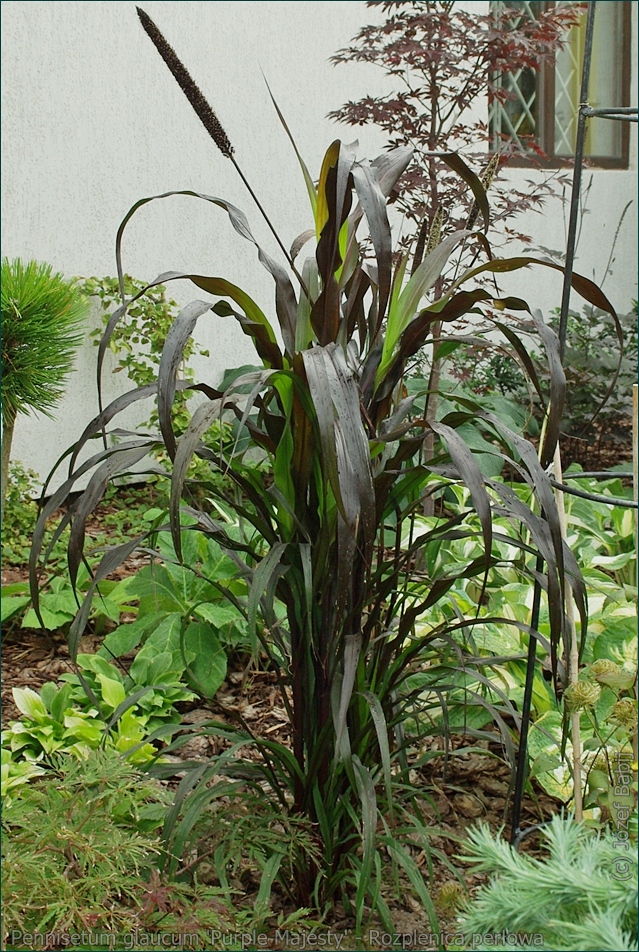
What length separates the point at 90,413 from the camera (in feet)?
11.5

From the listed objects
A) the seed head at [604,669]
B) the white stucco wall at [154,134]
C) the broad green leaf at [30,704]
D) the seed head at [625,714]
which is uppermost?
the white stucco wall at [154,134]

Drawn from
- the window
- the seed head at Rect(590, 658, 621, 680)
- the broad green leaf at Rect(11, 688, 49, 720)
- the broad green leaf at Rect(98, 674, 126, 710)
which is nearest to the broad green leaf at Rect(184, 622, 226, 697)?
the broad green leaf at Rect(98, 674, 126, 710)

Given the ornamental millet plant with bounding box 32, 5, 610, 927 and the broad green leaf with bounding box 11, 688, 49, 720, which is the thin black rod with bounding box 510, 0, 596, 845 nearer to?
the ornamental millet plant with bounding box 32, 5, 610, 927

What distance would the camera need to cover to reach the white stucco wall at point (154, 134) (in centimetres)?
→ 319

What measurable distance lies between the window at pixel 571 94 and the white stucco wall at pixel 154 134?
4.36 feet

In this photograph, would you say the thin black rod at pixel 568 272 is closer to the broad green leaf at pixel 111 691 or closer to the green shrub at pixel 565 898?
the green shrub at pixel 565 898

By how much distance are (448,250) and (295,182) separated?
2996mm

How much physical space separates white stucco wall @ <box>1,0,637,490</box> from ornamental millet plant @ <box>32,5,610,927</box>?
6.96ft

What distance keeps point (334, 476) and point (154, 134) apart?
2.89 meters

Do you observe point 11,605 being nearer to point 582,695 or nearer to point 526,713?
point 526,713

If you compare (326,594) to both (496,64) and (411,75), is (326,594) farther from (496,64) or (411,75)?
(411,75)

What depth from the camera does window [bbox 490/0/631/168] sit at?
5180 millimetres

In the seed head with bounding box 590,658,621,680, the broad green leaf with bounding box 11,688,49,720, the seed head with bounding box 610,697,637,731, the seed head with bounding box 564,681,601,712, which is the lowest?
the broad green leaf with bounding box 11,688,49,720

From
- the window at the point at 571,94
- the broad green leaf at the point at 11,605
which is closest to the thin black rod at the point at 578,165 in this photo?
the broad green leaf at the point at 11,605
